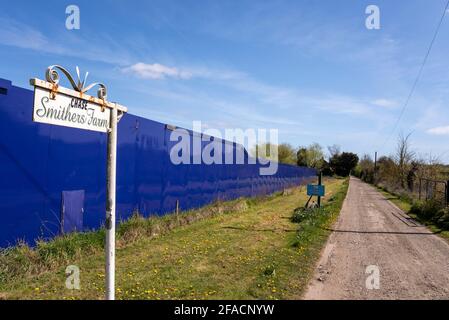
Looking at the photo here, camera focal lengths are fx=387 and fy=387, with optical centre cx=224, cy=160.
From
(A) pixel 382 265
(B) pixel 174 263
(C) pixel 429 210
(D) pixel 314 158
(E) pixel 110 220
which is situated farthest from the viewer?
(D) pixel 314 158

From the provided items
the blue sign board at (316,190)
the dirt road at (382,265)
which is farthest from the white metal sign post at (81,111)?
the blue sign board at (316,190)

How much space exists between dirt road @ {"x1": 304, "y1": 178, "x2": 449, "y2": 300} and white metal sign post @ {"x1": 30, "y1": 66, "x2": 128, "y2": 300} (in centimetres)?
308

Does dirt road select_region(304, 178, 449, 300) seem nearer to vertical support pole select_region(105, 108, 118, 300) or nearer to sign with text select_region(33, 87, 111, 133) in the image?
vertical support pole select_region(105, 108, 118, 300)

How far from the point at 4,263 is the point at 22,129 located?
7.20 ft

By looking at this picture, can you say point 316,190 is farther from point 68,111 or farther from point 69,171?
point 68,111

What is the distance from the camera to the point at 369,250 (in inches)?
371

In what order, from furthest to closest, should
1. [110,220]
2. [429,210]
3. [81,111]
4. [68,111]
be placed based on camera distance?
[429,210] < [110,220] < [81,111] < [68,111]

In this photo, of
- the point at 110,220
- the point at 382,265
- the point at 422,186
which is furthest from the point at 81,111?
the point at 422,186

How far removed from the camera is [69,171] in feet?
25.3

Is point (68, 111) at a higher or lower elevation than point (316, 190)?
higher

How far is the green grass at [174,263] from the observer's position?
5508mm

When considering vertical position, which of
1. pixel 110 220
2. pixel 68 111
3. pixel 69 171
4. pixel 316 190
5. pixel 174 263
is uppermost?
pixel 68 111

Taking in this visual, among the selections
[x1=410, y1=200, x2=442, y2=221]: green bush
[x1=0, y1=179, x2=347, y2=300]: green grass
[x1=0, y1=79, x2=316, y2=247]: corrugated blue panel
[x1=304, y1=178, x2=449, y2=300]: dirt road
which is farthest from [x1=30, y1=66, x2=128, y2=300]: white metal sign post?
[x1=410, y1=200, x2=442, y2=221]: green bush

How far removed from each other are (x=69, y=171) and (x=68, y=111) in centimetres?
435
